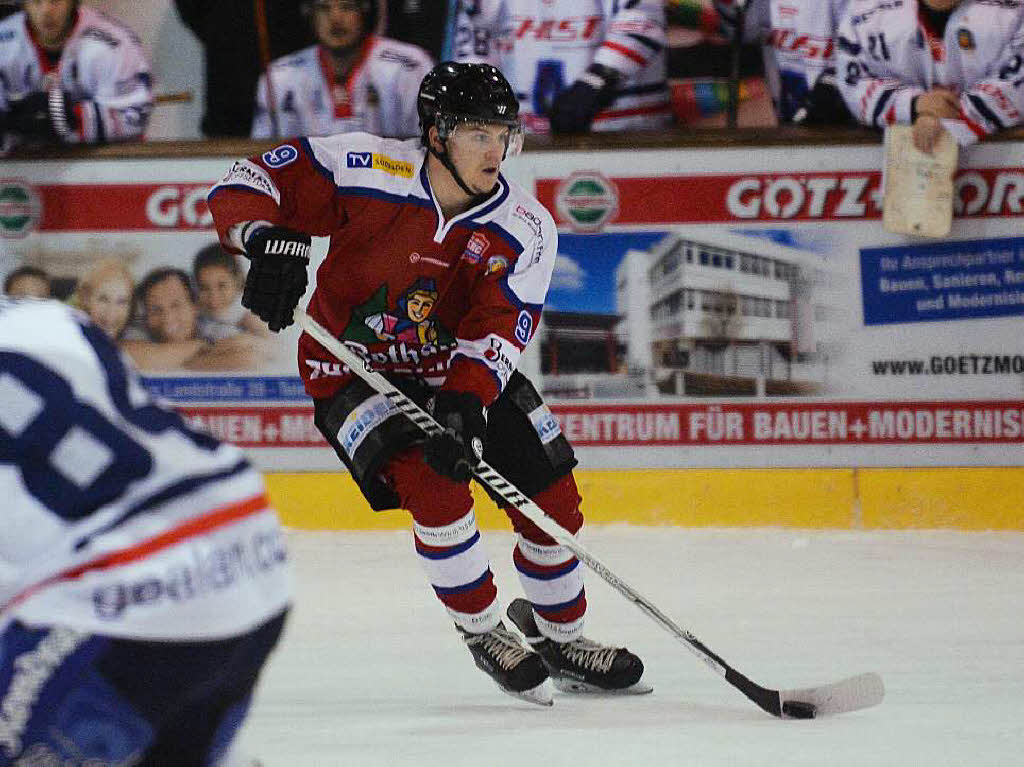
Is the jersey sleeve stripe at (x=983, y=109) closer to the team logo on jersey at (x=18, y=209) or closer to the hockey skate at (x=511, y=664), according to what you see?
the hockey skate at (x=511, y=664)

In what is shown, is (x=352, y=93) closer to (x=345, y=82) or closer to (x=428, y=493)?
(x=345, y=82)

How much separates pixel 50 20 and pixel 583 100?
1602 mm

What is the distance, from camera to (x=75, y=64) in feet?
16.9

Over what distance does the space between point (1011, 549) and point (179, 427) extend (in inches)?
128

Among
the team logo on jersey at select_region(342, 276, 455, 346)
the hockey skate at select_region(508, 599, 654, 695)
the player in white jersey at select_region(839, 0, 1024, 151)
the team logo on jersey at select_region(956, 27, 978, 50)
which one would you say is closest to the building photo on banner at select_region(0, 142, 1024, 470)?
the player in white jersey at select_region(839, 0, 1024, 151)

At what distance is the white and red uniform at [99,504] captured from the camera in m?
1.50

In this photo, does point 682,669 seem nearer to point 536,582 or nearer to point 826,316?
point 536,582

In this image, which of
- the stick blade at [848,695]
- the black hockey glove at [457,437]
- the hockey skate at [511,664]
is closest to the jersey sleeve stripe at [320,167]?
the black hockey glove at [457,437]

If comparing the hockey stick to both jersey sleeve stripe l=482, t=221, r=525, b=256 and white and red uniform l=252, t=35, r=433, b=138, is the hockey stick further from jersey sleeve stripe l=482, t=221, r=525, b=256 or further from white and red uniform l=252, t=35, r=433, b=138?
white and red uniform l=252, t=35, r=433, b=138

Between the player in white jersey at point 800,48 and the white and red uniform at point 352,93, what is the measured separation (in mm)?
911

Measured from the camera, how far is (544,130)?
16.2ft

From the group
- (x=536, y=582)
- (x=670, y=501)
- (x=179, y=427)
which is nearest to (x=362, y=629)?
(x=536, y=582)

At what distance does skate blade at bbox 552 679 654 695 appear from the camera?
131 inches

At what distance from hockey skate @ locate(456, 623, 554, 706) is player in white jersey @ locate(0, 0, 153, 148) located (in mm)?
2387
